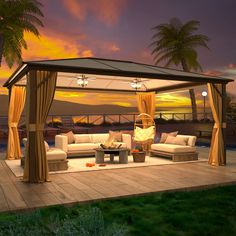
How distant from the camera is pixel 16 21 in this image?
15.3m

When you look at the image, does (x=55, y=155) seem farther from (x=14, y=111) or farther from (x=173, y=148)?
(x=173, y=148)

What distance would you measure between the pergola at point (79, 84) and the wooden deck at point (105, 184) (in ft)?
1.89

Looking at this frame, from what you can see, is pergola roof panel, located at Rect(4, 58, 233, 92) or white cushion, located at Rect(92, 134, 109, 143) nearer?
pergola roof panel, located at Rect(4, 58, 233, 92)

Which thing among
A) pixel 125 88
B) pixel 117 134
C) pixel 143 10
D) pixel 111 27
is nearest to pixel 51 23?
pixel 111 27

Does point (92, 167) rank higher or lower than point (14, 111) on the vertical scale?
lower

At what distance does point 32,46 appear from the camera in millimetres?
18641

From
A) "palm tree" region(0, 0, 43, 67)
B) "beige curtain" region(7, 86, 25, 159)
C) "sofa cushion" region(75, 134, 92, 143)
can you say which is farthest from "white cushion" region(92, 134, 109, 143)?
"palm tree" region(0, 0, 43, 67)

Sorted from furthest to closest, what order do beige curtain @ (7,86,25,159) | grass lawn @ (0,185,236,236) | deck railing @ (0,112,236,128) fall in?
deck railing @ (0,112,236,128) → beige curtain @ (7,86,25,159) → grass lawn @ (0,185,236,236)

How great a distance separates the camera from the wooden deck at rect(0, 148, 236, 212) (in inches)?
205

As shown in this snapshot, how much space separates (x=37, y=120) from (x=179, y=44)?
55.5 ft

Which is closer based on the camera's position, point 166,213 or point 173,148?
point 166,213

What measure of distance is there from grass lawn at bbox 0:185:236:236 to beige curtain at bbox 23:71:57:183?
1919 mm

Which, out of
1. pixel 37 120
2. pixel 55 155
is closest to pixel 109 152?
pixel 55 155

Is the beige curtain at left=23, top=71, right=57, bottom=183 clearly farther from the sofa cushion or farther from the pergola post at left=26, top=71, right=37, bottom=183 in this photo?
the sofa cushion
